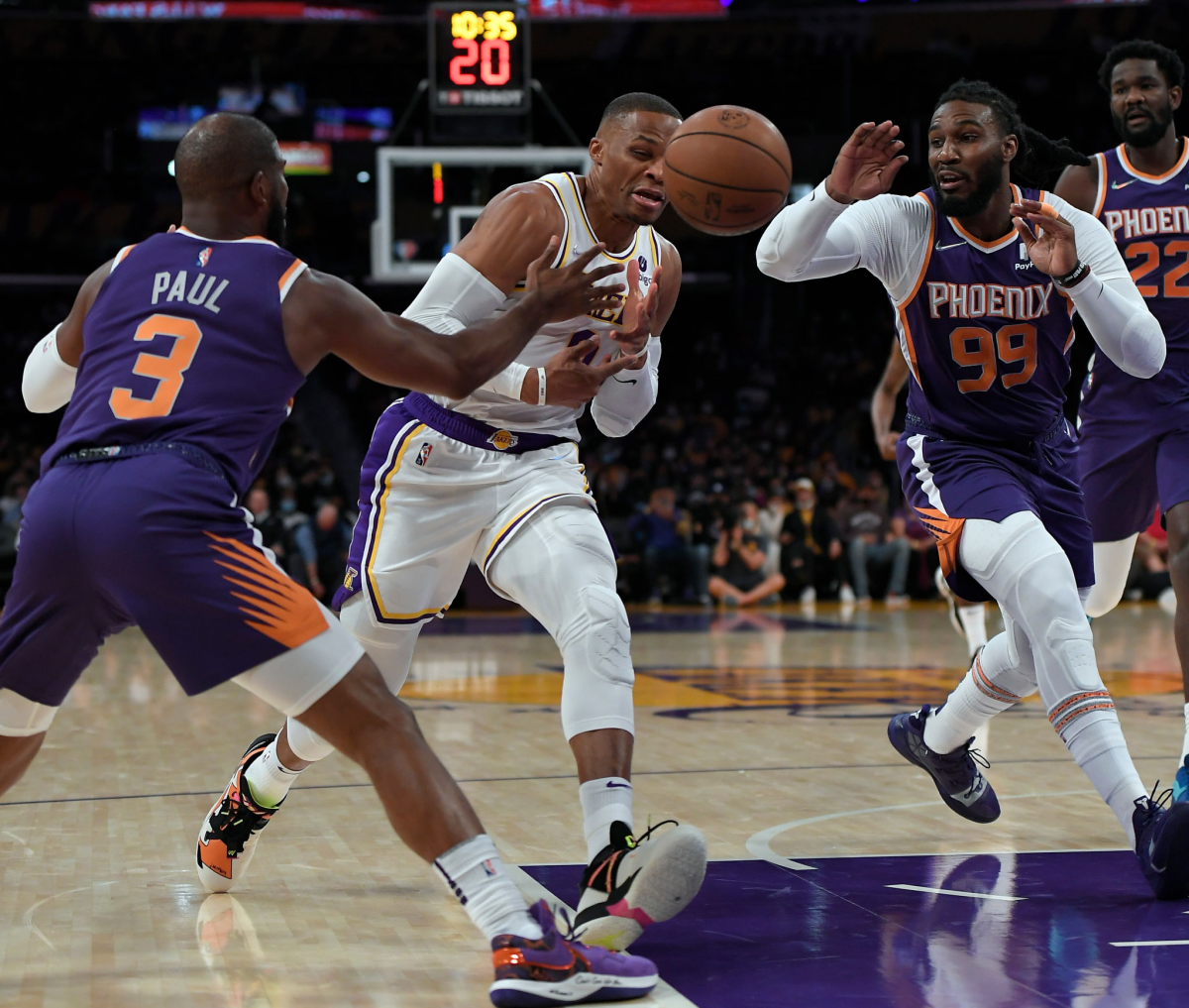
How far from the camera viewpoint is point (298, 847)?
4.76m

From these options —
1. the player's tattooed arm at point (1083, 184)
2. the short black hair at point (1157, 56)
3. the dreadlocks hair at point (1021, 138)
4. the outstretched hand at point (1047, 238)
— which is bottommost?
the outstretched hand at point (1047, 238)

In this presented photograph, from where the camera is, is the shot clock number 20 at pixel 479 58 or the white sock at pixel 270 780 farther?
the shot clock number 20 at pixel 479 58

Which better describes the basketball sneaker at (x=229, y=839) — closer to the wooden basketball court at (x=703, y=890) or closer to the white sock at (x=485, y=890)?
the wooden basketball court at (x=703, y=890)

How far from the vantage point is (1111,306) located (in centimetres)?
435

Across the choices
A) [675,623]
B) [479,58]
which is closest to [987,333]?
[675,623]

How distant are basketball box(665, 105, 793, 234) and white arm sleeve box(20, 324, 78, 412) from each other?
1.75 metres

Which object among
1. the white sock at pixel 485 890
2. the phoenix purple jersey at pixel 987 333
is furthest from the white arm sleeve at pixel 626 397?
the white sock at pixel 485 890

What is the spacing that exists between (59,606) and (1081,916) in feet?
8.72

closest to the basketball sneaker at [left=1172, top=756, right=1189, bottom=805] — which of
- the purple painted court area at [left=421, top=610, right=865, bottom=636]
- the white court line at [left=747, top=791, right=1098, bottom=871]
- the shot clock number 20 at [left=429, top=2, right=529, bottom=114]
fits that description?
the white court line at [left=747, top=791, right=1098, bottom=871]

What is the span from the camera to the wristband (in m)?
4.28

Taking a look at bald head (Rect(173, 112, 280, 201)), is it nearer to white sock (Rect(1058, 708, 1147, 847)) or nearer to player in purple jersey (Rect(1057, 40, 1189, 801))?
white sock (Rect(1058, 708, 1147, 847))

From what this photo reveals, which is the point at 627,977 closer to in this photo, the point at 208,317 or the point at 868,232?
the point at 208,317

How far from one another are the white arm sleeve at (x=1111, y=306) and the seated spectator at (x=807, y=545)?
38.4 ft

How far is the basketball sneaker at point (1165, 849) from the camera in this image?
151 inches
